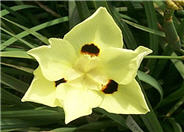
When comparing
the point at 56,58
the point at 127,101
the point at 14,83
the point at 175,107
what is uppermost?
the point at 56,58

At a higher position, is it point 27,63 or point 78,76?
point 78,76

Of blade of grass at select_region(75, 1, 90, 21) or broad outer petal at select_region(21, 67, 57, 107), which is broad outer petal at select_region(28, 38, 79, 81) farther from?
blade of grass at select_region(75, 1, 90, 21)

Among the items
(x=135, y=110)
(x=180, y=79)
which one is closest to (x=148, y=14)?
(x=180, y=79)

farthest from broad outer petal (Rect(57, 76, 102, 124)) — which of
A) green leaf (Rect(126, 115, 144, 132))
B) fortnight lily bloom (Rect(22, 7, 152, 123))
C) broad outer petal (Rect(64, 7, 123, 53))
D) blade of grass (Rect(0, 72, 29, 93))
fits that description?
blade of grass (Rect(0, 72, 29, 93))

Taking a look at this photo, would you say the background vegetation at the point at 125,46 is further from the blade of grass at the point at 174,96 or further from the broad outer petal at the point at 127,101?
the broad outer petal at the point at 127,101

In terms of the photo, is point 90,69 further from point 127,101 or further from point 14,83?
point 14,83

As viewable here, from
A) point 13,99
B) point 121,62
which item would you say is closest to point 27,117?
point 13,99

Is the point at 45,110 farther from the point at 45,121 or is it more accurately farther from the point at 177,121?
the point at 177,121

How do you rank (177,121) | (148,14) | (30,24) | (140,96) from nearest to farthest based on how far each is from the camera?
1. (140,96)
2. (148,14)
3. (177,121)
4. (30,24)
